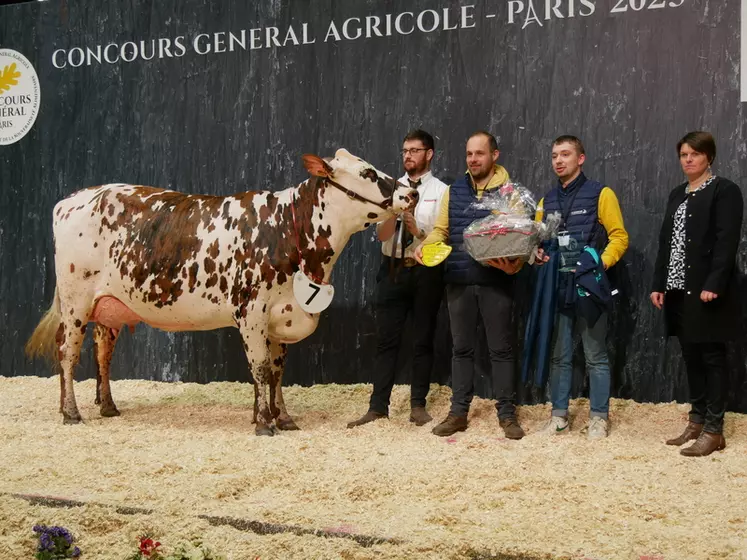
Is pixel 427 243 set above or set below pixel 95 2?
below

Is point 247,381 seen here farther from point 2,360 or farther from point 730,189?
point 730,189

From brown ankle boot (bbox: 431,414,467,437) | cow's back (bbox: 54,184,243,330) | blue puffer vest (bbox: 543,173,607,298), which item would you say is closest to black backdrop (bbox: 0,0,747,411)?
blue puffer vest (bbox: 543,173,607,298)

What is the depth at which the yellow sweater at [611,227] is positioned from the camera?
4.89 metres

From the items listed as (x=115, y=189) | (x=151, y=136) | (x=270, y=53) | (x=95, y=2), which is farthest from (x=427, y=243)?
(x=95, y=2)

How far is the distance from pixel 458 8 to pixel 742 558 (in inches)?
166

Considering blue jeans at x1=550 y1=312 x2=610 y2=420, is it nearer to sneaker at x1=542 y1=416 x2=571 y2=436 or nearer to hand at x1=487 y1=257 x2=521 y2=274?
sneaker at x1=542 y1=416 x2=571 y2=436

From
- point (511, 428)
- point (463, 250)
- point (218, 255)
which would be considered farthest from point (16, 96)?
point (511, 428)

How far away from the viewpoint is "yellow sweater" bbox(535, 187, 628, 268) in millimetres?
4891

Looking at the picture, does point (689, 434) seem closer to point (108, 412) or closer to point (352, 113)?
point (352, 113)

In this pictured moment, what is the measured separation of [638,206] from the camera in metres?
5.76

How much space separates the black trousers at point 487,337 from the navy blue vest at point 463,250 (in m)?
0.05

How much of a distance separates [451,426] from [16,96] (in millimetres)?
4688

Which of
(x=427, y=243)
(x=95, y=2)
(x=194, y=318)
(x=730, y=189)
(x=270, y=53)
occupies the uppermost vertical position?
(x=95, y=2)

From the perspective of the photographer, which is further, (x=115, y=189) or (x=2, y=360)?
(x=2, y=360)
